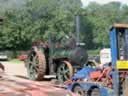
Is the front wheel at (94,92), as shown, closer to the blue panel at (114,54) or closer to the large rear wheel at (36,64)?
the blue panel at (114,54)

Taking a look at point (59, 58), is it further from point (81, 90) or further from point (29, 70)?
point (81, 90)

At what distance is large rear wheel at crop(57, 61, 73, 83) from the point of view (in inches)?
735

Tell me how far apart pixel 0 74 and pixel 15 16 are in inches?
2313

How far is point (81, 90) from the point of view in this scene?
13.9m

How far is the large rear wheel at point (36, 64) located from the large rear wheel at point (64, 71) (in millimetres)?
617

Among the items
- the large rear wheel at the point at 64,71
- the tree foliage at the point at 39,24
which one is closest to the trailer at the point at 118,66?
the large rear wheel at the point at 64,71

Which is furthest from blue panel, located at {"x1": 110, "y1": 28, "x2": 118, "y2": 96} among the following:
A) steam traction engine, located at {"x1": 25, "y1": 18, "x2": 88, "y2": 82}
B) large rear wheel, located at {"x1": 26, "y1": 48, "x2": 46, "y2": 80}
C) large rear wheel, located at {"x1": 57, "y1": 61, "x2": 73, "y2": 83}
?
large rear wheel, located at {"x1": 26, "y1": 48, "x2": 46, "y2": 80}

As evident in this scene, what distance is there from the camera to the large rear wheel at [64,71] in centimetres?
1867

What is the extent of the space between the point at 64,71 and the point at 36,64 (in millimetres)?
1215

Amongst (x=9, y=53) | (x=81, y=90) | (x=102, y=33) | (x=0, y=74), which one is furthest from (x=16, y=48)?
(x=0, y=74)

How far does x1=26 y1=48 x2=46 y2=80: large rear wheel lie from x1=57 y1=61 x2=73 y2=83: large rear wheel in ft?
2.02

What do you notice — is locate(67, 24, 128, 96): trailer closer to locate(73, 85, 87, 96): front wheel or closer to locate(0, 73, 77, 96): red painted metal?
locate(73, 85, 87, 96): front wheel

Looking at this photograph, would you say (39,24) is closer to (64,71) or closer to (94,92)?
(64,71)

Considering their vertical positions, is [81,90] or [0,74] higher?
[0,74]
